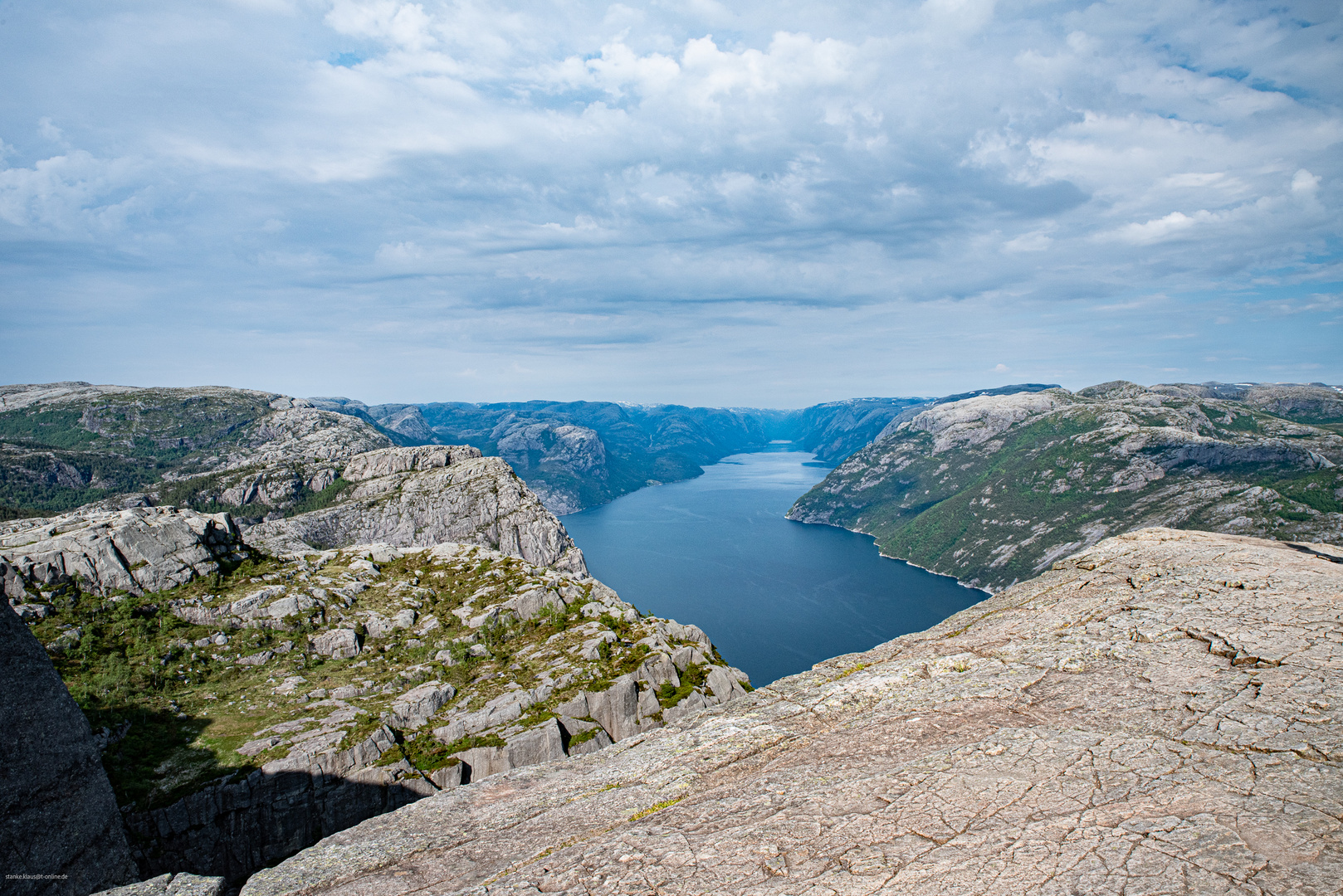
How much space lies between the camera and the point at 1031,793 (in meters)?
10.5

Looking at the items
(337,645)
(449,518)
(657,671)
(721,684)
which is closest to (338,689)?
(337,645)

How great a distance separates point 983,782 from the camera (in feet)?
36.2

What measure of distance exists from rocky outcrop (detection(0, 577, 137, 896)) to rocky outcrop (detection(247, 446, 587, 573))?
12981cm

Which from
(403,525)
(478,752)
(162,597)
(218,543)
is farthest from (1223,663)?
(403,525)

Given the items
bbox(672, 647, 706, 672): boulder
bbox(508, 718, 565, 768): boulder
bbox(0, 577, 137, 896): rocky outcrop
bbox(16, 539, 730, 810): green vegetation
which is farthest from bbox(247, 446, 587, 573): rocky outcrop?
bbox(0, 577, 137, 896): rocky outcrop

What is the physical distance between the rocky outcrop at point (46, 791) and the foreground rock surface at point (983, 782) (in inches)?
430

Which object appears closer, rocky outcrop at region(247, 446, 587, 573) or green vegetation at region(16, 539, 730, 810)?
green vegetation at region(16, 539, 730, 810)

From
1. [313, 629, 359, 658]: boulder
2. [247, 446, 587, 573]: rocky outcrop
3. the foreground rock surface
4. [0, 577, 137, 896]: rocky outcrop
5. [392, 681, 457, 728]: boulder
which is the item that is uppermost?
the foreground rock surface

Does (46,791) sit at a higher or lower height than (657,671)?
higher

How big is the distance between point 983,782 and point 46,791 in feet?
92.1

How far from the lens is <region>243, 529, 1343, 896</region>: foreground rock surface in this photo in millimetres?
8820

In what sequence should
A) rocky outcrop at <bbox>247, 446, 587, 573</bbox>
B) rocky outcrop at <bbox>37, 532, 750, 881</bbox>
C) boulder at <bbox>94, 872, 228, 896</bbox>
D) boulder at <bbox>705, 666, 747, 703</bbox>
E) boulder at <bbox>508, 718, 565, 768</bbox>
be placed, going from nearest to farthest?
boulder at <bbox>94, 872, 228, 896</bbox> → rocky outcrop at <bbox>37, 532, 750, 881</bbox> → boulder at <bbox>508, 718, 565, 768</bbox> → boulder at <bbox>705, 666, 747, 703</bbox> → rocky outcrop at <bbox>247, 446, 587, 573</bbox>

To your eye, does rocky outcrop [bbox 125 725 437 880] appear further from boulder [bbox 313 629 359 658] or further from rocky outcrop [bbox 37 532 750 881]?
boulder [bbox 313 629 359 658]

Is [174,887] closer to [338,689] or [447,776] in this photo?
[447,776]
